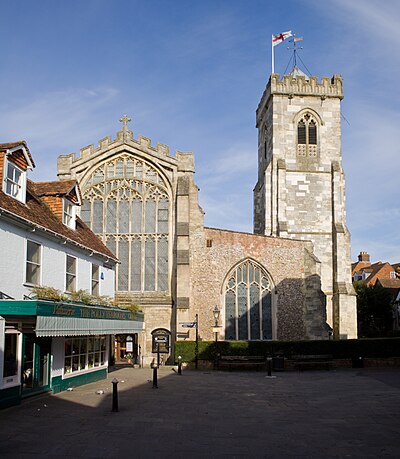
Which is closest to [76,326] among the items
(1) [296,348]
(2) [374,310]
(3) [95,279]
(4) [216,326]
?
(3) [95,279]

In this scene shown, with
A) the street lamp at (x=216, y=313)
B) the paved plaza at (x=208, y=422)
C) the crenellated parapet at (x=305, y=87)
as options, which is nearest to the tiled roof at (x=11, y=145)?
the paved plaza at (x=208, y=422)

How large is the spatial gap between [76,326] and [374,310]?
43427mm

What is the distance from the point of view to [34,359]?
54.0ft

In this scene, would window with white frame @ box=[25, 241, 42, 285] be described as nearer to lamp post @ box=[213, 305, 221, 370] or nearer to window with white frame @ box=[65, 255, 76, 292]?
window with white frame @ box=[65, 255, 76, 292]

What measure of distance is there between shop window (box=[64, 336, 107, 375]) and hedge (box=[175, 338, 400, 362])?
7.12 metres

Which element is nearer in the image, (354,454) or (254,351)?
(354,454)

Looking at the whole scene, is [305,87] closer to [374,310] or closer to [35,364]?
[374,310]

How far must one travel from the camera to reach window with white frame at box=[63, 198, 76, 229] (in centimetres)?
2147

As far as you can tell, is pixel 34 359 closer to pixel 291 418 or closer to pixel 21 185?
pixel 21 185

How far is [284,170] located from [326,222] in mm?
4616

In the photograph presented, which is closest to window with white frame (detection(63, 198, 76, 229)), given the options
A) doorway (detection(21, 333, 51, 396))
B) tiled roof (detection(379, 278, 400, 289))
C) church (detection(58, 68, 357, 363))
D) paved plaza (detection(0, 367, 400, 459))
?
doorway (detection(21, 333, 51, 396))

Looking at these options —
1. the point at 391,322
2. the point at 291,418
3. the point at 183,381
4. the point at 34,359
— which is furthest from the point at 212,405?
the point at 391,322

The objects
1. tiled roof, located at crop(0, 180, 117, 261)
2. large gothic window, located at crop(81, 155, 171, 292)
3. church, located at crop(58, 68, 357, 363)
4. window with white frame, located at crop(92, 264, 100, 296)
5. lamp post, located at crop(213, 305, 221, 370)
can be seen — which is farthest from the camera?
large gothic window, located at crop(81, 155, 171, 292)

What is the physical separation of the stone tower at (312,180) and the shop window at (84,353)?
17569 millimetres
